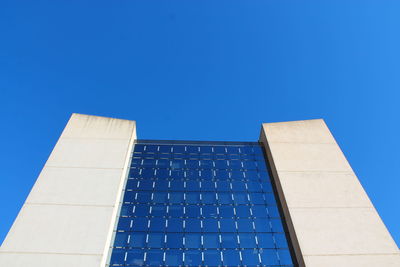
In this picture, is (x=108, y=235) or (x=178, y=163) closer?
(x=108, y=235)

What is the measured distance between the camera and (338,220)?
1873 centimetres

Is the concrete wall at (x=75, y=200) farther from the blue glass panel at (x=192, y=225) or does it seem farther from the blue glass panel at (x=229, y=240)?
the blue glass panel at (x=229, y=240)

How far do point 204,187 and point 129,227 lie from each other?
5458mm

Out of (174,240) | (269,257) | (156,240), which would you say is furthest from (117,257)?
(269,257)

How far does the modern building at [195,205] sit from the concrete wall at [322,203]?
0.21ft

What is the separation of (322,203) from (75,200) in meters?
14.6

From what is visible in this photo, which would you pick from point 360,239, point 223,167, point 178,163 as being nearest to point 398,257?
point 360,239

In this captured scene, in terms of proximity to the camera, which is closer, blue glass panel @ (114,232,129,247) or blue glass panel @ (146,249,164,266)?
blue glass panel @ (146,249,164,266)

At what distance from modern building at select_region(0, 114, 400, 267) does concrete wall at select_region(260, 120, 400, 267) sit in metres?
0.06

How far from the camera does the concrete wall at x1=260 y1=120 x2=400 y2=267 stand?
56.3ft

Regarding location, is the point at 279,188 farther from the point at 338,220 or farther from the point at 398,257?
the point at 398,257

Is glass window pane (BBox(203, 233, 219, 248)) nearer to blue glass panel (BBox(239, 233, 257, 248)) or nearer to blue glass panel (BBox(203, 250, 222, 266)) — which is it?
blue glass panel (BBox(203, 250, 222, 266))

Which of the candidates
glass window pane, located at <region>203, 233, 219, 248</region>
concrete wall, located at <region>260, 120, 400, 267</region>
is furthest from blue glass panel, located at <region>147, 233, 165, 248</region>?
concrete wall, located at <region>260, 120, 400, 267</region>

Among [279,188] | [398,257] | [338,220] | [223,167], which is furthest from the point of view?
[223,167]
